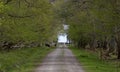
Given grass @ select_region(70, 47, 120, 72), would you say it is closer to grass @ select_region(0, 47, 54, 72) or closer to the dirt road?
the dirt road

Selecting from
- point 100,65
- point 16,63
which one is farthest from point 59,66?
point 100,65

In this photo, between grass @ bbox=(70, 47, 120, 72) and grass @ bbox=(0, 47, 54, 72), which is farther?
grass @ bbox=(70, 47, 120, 72)

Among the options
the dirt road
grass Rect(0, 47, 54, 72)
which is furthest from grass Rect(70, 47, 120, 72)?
grass Rect(0, 47, 54, 72)

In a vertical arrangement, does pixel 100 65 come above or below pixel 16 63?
below

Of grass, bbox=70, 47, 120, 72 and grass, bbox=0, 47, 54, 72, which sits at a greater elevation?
grass, bbox=0, 47, 54, 72

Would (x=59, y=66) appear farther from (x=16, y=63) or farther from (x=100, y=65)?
(x=100, y=65)

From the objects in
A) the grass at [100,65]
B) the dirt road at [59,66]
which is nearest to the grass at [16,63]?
the dirt road at [59,66]

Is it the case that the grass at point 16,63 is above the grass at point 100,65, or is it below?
above

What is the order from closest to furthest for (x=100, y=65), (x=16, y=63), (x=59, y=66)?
(x=59, y=66)
(x=16, y=63)
(x=100, y=65)

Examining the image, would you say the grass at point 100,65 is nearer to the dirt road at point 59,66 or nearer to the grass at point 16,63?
the dirt road at point 59,66

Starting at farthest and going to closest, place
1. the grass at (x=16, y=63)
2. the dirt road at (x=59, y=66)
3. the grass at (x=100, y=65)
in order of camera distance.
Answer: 1. the grass at (x=100, y=65)
2. the dirt road at (x=59, y=66)
3. the grass at (x=16, y=63)

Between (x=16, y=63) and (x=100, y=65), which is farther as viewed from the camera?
(x=100, y=65)

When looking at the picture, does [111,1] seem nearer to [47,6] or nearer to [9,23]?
[9,23]

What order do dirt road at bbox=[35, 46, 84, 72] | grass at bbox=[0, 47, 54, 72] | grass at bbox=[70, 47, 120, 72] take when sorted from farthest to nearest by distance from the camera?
grass at bbox=[70, 47, 120, 72] → dirt road at bbox=[35, 46, 84, 72] → grass at bbox=[0, 47, 54, 72]
